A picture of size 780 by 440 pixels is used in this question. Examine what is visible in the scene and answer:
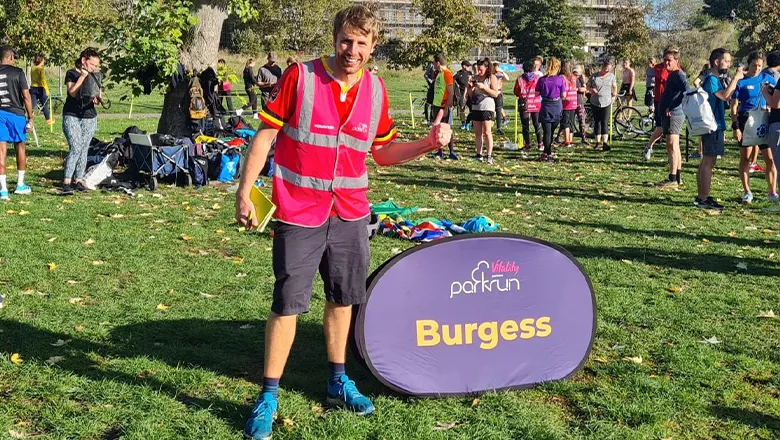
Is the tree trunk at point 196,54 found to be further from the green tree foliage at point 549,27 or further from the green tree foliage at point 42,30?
the green tree foliage at point 549,27

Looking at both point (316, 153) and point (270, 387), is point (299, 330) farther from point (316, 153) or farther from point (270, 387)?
point (316, 153)

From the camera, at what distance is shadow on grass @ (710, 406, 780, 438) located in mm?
4012

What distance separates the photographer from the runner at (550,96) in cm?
1500

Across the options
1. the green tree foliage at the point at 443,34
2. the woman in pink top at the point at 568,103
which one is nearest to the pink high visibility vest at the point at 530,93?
the woman in pink top at the point at 568,103

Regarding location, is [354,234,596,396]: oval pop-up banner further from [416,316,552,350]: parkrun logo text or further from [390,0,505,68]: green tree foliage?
[390,0,505,68]: green tree foliage

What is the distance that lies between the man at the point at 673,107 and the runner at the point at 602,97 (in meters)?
4.46

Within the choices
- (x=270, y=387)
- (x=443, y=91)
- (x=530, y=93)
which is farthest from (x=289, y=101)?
(x=530, y=93)

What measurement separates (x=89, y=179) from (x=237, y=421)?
7.90 meters

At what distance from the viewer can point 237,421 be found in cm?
388

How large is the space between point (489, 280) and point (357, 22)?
60.5 inches

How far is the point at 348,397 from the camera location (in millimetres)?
4000

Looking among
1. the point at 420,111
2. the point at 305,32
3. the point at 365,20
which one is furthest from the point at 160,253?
the point at 305,32

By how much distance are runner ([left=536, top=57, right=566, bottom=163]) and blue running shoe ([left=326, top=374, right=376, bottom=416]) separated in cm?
1174

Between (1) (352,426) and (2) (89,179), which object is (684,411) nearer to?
(1) (352,426)
